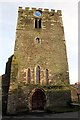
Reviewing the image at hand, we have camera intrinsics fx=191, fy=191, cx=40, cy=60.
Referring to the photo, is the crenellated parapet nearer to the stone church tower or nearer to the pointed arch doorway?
the stone church tower

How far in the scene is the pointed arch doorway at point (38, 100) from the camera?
2481 centimetres

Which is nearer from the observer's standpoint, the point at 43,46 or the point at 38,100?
the point at 38,100

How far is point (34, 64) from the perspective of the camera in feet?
86.1

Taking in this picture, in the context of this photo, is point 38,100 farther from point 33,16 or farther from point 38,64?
point 33,16

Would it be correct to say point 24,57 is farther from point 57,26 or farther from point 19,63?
point 57,26

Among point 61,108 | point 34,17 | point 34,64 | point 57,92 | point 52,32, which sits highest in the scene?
point 34,17

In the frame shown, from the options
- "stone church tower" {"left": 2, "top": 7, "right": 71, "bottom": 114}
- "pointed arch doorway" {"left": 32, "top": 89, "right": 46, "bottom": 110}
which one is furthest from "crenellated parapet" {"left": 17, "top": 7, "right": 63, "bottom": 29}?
"pointed arch doorway" {"left": 32, "top": 89, "right": 46, "bottom": 110}

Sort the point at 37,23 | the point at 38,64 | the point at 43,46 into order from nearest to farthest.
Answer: the point at 38,64 < the point at 43,46 < the point at 37,23

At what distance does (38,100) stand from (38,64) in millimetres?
4858

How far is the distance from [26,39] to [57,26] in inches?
206

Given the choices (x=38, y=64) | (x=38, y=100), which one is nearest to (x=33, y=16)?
(x=38, y=64)

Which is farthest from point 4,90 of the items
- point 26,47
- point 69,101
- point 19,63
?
point 69,101

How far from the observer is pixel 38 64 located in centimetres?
2636

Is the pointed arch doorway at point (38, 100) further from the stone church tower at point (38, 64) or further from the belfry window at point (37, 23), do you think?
the belfry window at point (37, 23)
